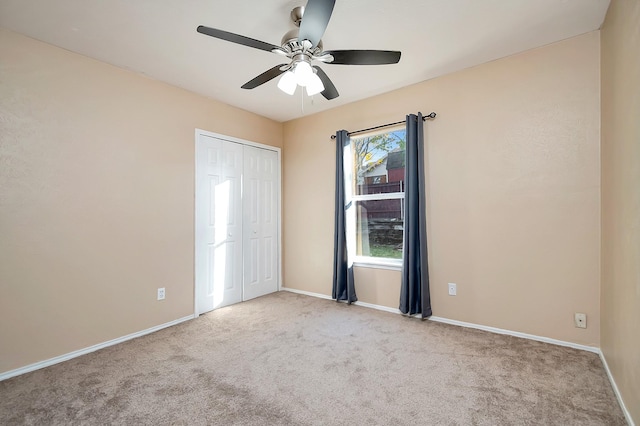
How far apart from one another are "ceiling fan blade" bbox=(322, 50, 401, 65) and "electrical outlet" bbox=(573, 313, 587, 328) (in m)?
2.53

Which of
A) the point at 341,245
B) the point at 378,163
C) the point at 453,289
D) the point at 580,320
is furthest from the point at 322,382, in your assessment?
the point at 378,163

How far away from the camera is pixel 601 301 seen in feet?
7.60

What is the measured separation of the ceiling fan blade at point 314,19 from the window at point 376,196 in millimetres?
2036

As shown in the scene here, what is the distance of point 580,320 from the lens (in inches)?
95.3

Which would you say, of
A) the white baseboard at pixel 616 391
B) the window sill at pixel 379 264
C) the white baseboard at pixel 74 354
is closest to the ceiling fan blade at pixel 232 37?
the window sill at pixel 379 264

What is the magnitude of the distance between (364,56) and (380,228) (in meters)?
2.22

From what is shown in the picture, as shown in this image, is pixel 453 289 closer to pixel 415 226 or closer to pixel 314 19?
pixel 415 226

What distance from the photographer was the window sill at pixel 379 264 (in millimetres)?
3490

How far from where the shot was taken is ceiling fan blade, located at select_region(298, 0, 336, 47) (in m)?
1.48

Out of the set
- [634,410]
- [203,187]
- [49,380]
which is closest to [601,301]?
[634,410]

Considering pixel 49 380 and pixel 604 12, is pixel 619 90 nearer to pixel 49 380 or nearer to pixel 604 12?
pixel 604 12

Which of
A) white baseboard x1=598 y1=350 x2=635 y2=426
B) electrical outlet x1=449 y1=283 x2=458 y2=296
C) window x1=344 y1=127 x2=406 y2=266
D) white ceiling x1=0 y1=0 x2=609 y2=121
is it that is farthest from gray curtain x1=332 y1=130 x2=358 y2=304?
white baseboard x1=598 y1=350 x2=635 y2=426

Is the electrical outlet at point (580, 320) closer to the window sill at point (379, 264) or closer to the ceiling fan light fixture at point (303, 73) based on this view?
the window sill at point (379, 264)

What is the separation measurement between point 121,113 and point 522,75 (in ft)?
12.4
